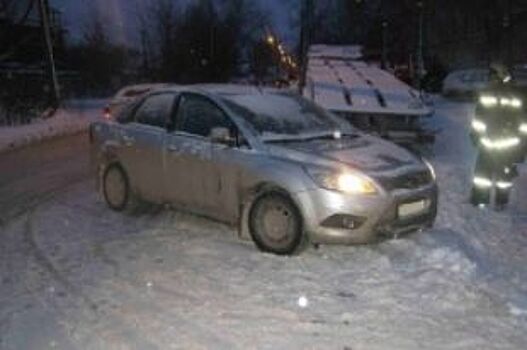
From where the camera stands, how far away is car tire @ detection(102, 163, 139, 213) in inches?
405

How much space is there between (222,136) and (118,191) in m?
2.25

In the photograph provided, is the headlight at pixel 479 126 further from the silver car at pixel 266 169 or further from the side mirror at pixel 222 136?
the side mirror at pixel 222 136

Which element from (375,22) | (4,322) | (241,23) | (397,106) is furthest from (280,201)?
(241,23)

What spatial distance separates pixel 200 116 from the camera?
30.6 feet

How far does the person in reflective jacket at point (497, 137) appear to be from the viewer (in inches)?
416

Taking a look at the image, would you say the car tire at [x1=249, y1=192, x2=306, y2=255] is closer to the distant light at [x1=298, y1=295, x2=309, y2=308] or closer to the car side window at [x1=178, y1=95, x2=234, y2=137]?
the car side window at [x1=178, y1=95, x2=234, y2=137]

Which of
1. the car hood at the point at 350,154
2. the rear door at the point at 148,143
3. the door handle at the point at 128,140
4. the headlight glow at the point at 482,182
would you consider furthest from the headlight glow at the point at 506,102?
the door handle at the point at 128,140

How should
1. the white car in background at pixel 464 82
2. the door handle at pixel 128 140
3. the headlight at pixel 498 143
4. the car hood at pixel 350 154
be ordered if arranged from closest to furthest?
the car hood at pixel 350 154, the door handle at pixel 128 140, the headlight at pixel 498 143, the white car in background at pixel 464 82

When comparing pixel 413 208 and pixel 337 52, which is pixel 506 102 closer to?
pixel 413 208

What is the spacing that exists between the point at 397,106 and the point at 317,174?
29.1ft

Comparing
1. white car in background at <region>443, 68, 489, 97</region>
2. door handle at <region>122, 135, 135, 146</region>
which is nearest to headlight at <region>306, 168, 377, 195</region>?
door handle at <region>122, 135, 135, 146</region>

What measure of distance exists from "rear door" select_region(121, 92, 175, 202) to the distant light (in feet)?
10.9

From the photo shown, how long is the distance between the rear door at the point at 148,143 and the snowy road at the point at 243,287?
1.34 feet

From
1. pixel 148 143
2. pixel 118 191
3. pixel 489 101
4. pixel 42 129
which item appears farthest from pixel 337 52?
pixel 148 143
